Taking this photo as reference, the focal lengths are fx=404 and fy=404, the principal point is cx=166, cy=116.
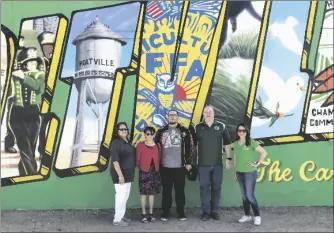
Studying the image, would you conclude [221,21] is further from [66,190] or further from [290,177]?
[66,190]

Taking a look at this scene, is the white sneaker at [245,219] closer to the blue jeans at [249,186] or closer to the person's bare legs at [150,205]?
the blue jeans at [249,186]

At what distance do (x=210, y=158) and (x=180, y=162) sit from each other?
432mm

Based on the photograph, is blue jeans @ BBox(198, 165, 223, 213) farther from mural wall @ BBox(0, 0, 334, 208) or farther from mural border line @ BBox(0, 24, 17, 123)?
mural border line @ BBox(0, 24, 17, 123)

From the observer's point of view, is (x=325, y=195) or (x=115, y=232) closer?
(x=115, y=232)

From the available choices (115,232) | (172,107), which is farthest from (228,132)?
(115,232)

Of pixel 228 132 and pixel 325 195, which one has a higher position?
pixel 228 132

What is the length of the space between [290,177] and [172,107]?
7.21ft

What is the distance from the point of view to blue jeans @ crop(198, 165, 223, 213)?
19.1 feet

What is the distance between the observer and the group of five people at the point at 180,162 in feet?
18.4

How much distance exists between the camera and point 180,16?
6.31 metres

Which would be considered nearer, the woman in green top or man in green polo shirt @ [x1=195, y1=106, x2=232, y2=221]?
the woman in green top

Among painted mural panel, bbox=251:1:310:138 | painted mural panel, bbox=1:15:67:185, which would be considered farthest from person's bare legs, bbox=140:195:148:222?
painted mural panel, bbox=251:1:310:138

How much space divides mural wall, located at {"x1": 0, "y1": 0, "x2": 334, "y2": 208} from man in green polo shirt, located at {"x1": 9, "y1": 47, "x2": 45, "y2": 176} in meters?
0.02

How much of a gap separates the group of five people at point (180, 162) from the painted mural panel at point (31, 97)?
1368 millimetres
